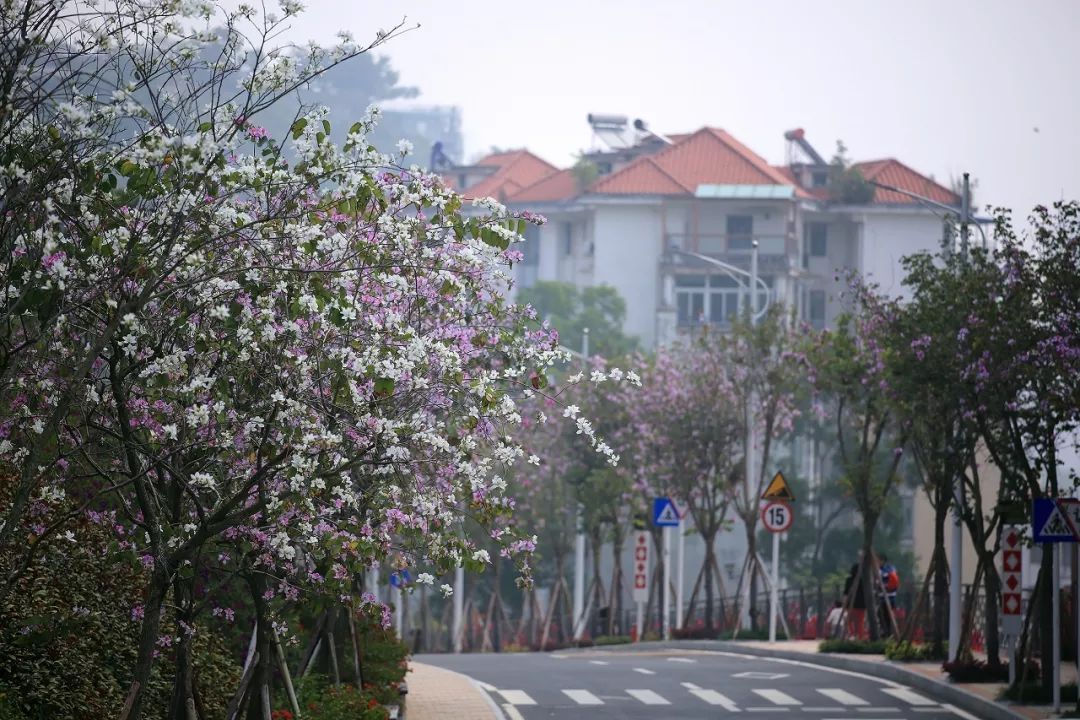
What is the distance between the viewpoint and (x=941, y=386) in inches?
960

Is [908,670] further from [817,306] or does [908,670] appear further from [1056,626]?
[817,306]

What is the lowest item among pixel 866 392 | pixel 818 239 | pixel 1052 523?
pixel 1052 523

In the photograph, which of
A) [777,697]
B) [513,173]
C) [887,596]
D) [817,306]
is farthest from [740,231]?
[777,697]

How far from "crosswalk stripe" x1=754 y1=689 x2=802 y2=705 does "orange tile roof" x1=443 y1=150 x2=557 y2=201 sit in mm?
83980

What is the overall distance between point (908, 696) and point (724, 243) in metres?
70.3

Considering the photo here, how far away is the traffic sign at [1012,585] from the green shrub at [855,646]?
748 cm

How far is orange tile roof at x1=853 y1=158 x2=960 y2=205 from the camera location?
95688 mm

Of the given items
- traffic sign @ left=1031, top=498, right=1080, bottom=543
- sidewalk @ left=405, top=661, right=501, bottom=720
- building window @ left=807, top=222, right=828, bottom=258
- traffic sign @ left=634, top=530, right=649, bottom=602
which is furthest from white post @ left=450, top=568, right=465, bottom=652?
building window @ left=807, top=222, right=828, bottom=258

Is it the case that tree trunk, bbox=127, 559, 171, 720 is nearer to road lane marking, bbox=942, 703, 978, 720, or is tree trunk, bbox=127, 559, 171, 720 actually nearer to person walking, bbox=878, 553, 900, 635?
road lane marking, bbox=942, 703, 978, 720

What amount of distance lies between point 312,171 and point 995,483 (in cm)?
4470

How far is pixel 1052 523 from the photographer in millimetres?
20453

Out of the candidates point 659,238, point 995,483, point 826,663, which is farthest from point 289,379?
point 659,238

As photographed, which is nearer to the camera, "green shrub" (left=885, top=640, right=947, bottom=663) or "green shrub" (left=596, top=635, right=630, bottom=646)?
"green shrub" (left=885, top=640, right=947, bottom=663)

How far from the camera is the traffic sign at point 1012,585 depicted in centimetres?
2180
